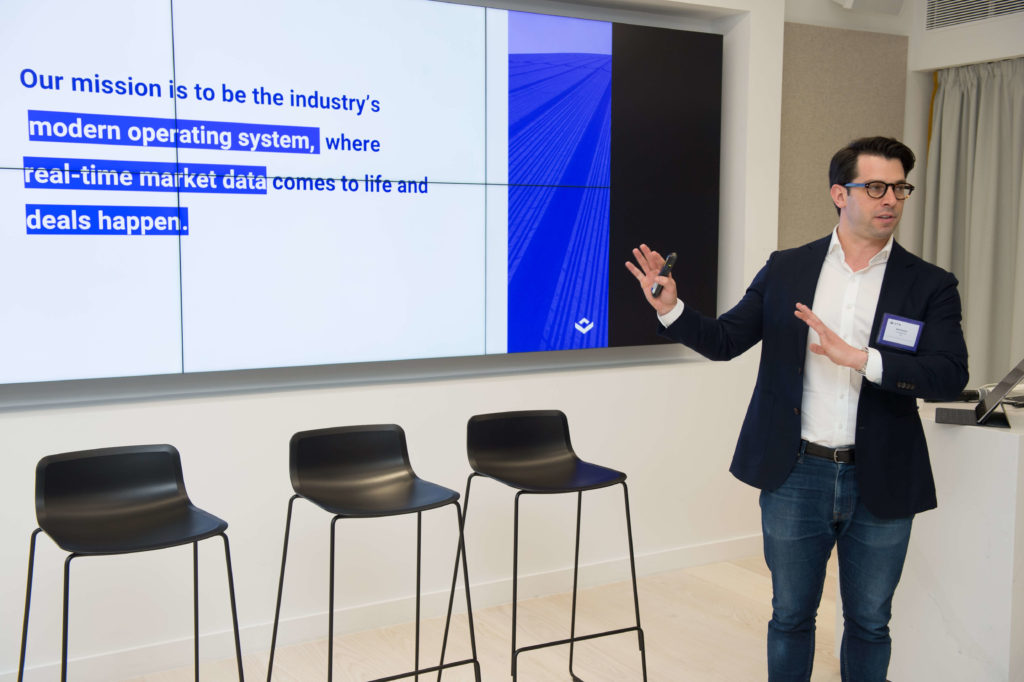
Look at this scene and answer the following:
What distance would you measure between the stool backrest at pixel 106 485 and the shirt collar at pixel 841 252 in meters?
1.88

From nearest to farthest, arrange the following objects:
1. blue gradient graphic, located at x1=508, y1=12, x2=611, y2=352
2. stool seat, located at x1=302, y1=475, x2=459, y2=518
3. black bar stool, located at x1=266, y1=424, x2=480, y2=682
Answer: stool seat, located at x1=302, y1=475, x2=459, y2=518
black bar stool, located at x1=266, y1=424, x2=480, y2=682
blue gradient graphic, located at x1=508, y1=12, x2=611, y2=352

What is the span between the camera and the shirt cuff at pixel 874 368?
2.11 meters

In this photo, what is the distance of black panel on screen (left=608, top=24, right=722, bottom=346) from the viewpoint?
4.09 m

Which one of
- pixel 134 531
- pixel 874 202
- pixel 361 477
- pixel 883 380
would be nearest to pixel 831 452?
pixel 883 380

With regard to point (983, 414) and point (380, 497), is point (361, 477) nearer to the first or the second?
point (380, 497)

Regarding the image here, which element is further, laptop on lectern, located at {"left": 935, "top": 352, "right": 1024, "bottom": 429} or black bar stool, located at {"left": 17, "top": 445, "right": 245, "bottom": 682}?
laptop on lectern, located at {"left": 935, "top": 352, "right": 1024, "bottom": 429}

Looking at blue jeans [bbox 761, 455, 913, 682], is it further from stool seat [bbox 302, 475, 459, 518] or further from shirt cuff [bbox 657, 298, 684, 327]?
stool seat [bbox 302, 475, 459, 518]

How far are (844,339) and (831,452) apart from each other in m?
0.29

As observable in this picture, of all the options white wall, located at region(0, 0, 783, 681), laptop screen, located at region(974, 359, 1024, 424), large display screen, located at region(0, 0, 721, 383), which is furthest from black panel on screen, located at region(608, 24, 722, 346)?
laptop screen, located at region(974, 359, 1024, 424)

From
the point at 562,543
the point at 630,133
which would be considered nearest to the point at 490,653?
the point at 562,543

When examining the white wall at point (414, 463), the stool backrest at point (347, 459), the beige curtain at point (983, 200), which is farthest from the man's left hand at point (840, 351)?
the beige curtain at point (983, 200)

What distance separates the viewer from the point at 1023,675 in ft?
9.05

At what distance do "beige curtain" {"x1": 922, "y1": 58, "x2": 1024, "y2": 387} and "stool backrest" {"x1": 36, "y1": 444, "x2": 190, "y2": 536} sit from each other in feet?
13.6

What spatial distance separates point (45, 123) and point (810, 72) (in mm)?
3535
